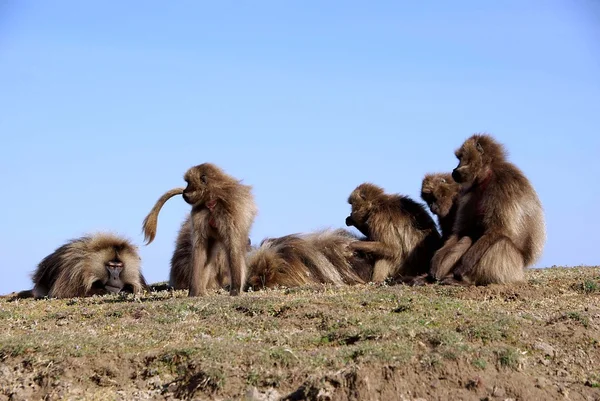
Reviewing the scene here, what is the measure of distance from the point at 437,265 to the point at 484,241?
2.35 feet

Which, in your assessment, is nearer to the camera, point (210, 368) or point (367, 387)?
point (367, 387)

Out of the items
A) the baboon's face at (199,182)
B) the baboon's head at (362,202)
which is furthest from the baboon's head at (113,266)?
the baboon's head at (362,202)

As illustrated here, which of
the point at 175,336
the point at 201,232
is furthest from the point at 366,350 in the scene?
the point at 201,232

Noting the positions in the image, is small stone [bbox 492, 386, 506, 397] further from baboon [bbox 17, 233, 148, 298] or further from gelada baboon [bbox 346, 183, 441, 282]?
baboon [bbox 17, 233, 148, 298]

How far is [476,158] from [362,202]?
2.40 metres

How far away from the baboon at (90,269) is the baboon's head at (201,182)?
9.09ft

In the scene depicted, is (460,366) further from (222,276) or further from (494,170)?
(222,276)

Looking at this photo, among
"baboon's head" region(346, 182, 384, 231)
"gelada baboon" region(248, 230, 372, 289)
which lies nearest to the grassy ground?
"gelada baboon" region(248, 230, 372, 289)

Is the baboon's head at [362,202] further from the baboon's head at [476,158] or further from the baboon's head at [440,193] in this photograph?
the baboon's head at [476,158]

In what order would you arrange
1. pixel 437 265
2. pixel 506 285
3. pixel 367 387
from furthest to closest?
pixel 437 265 → pixel 506 285 → pixel 367 387

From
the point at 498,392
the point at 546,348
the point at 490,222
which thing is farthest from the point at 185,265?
the point at 498,392

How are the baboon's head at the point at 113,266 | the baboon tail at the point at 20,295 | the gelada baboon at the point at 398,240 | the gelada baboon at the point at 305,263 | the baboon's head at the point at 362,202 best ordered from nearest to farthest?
the gelada baboon at the point at 305,263 → the gelada baboon at the point at 398,240 → the baboon's head at the point at 362,202 → the baboon's head at the point at 113,266 → the baboon tail at the point at 20,295

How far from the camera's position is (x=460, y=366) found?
22.1 ft

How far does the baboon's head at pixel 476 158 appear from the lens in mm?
11367
